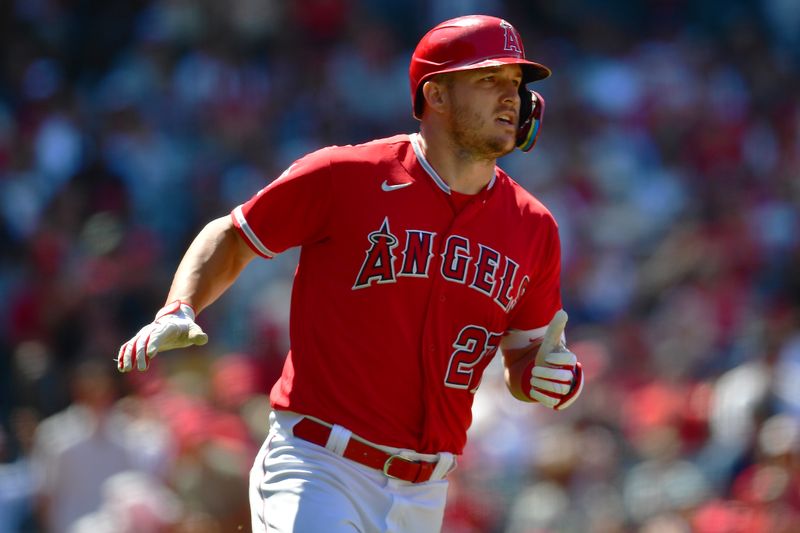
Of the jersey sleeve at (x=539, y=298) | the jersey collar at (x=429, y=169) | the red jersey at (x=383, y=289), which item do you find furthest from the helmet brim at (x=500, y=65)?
the jersey sleeve at (x=539, y=298)

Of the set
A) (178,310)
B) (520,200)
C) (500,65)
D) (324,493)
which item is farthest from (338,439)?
(500,65)

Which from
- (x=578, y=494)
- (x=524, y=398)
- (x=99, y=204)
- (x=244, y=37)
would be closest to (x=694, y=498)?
(x=578, y=494)

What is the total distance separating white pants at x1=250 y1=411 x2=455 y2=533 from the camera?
13.8 ft

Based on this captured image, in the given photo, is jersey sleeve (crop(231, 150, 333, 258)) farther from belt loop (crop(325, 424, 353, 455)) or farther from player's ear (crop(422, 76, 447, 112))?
belt loop (crop(325, 424, 353, 455))

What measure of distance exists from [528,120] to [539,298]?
627 mm

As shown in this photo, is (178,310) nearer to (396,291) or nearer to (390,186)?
(396,291)

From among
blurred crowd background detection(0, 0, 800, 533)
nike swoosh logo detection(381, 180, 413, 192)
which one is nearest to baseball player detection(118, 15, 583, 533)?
nike swoosh logo detection(381, 180, 413, 192)

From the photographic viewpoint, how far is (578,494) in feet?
27.1

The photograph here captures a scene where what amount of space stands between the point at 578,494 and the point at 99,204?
177 inches

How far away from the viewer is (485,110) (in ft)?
14.9

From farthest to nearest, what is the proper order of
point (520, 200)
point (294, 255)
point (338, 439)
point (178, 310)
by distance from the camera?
point (294, 255)
point (520, 200)
point (338, 439)
point (178, 310)

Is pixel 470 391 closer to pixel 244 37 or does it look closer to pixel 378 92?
pixel 378 92

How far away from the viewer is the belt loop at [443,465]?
14.8 feet

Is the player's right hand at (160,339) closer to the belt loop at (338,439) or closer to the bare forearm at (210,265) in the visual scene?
the bare forearm at (210,265)
